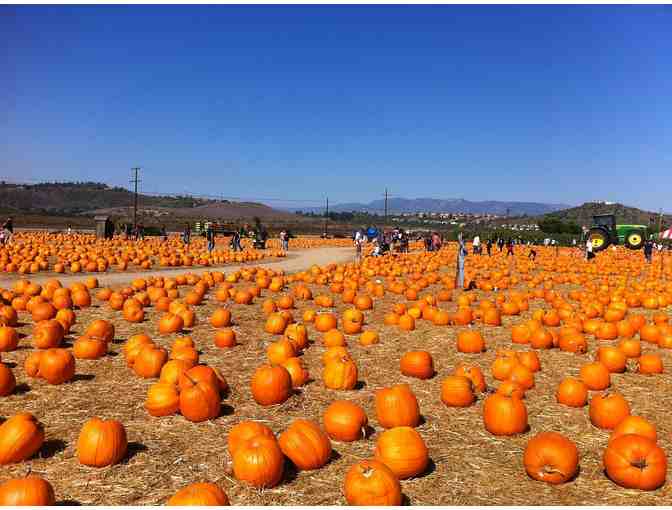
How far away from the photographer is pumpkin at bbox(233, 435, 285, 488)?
14.8ft

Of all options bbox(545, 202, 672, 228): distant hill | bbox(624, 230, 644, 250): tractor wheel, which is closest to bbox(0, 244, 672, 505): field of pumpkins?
bbox(624, 230, 644, 250): tractor wheel

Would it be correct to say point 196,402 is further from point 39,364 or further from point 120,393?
point 39,364

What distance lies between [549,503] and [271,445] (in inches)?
94.9

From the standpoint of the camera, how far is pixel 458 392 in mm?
6723

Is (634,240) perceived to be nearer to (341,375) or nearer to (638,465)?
(341,375)

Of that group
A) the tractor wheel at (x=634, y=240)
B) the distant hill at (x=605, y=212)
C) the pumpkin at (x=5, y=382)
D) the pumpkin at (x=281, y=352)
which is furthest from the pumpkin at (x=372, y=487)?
the distant hill at (x=605, y=212)

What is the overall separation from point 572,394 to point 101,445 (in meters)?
5.66

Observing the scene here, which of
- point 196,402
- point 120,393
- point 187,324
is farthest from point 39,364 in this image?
point 187,324

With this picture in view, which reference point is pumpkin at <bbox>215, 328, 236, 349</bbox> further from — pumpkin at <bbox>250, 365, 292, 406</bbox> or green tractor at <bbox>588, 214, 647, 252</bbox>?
green tractor at <bbox>588, 214, 647, 252</bbox>

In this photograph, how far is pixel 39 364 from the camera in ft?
24.4

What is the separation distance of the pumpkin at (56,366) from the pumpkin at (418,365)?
4.78 meters

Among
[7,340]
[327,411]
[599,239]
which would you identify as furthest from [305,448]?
[599,239]

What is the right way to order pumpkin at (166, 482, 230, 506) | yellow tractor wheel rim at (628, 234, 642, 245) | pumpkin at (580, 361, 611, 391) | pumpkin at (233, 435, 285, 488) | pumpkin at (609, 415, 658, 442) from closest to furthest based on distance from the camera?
pumpkin at (166, 482, 230, 506)
pumpkin at (233, 435, 285, 488)
pumpkin at (609, 415, 658, 442)
pumpkin at (580, 361, 611, 391)
yellow tractor wheel rim at (628, 234, 642, 245)

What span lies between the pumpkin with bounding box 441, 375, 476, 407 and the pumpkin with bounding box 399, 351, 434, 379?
107 cm
